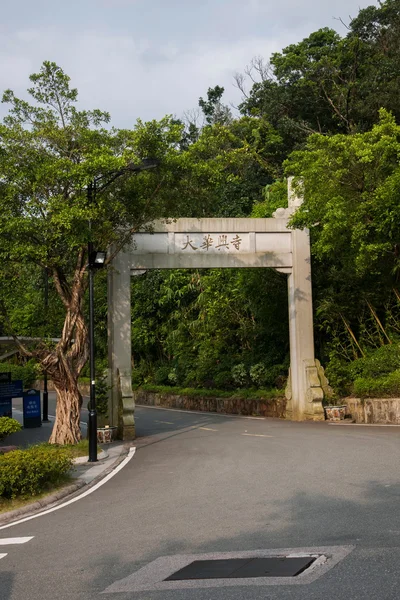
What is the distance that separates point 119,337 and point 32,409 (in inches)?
246

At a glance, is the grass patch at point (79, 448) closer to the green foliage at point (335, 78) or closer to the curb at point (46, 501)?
the curb at point (46, 501)

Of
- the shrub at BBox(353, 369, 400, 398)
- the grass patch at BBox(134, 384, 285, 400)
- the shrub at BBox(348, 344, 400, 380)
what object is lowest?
the grass patch at BBox(134, 384, 285, 400)

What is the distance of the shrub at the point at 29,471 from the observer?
11.0m

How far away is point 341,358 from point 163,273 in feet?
55.1

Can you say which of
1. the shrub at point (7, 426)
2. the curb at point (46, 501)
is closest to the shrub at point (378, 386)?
the curb at point (46, 501)

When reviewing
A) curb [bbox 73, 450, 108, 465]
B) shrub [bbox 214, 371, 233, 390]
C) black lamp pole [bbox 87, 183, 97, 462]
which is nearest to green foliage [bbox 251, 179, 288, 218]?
shrub [bbox 214, 371, 233, 390]

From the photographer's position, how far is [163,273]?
1622 inches

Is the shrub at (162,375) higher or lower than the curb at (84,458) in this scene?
higher

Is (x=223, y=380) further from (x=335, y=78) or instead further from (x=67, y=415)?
(x=335, y=78)

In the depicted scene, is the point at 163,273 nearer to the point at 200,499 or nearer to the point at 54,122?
the point at 54,122

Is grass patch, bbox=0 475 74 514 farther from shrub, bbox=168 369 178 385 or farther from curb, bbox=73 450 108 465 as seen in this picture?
shrub, bbox=168 369 178 385

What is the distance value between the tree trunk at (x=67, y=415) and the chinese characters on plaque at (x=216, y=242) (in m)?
6.71

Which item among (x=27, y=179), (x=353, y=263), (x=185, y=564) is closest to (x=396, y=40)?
(x=353, y=263)

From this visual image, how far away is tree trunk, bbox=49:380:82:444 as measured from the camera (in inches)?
721
